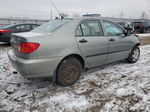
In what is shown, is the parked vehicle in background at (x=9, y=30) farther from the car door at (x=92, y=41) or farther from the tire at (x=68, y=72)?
the tire at (x=68, y=72)

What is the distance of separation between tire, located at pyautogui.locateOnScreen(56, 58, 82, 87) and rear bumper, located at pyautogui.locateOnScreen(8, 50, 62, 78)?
0.18m

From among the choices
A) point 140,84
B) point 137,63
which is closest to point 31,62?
point 140,84

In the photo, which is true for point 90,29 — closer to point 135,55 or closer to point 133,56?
point 133,56

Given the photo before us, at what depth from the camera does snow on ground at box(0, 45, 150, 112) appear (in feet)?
9.17

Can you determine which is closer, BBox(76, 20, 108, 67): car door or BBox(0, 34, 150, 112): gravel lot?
BBox(0, 34, 150, 112): gravel lot

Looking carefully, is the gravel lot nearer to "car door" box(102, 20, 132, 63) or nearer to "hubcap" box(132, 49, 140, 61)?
"car door" box(102, 20, 132, 63)

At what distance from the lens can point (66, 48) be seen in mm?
3299

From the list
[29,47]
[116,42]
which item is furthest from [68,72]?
[116,42]

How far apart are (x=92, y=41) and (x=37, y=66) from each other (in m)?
1.44

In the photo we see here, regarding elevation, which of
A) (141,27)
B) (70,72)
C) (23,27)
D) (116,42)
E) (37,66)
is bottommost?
(70,72)

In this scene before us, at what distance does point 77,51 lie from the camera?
137 inches

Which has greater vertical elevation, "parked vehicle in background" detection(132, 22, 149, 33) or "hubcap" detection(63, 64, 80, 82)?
"parked vehicle in background" detection(132, 22, 149, 33)

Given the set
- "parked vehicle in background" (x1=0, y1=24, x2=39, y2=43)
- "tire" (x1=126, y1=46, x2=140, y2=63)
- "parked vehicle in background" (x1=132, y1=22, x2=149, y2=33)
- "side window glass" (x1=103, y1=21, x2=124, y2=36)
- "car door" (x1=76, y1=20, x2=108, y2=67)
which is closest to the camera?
"car door" (x1=76, y1=20, x2=108, y2=67)

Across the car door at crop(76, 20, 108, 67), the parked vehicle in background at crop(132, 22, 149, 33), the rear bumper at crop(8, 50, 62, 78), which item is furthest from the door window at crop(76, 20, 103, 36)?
the parked vehicle in background at crop(132, 22, 149, 33)
